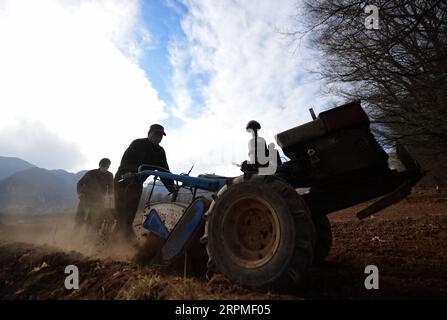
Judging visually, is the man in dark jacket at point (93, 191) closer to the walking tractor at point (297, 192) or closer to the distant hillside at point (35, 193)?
the walking tractor at point (297, 192)

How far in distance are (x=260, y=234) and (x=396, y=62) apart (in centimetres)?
634

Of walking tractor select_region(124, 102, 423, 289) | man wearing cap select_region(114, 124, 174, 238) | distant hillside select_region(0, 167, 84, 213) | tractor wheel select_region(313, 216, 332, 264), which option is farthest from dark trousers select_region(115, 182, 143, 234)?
distant hillside select_region(0, 167, 84, 213)

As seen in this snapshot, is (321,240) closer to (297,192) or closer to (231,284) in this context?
(297,192)

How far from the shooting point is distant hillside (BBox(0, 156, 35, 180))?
238 ft

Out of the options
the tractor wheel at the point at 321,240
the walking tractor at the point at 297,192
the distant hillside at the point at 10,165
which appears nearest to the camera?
the walking tractor at the point at 297,192

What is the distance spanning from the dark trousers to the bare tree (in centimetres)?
435

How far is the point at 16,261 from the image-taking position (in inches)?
227

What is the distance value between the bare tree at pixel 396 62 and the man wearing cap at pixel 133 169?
3.77 metres

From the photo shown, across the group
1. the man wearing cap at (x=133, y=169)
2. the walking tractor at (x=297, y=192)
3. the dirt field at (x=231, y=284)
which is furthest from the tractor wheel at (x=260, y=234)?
the man wearing cap at (x=133, y=169)

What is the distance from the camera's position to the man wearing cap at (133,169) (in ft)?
18.5

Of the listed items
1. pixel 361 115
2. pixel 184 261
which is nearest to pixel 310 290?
pixel 184 261

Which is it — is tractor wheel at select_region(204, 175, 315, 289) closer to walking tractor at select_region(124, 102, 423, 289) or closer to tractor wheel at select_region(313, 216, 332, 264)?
walking tractor at select_region(124, 102, 423, 289)

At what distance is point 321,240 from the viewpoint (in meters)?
4.38

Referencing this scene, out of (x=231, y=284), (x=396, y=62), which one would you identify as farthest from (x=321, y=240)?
(x=396, y=62)
